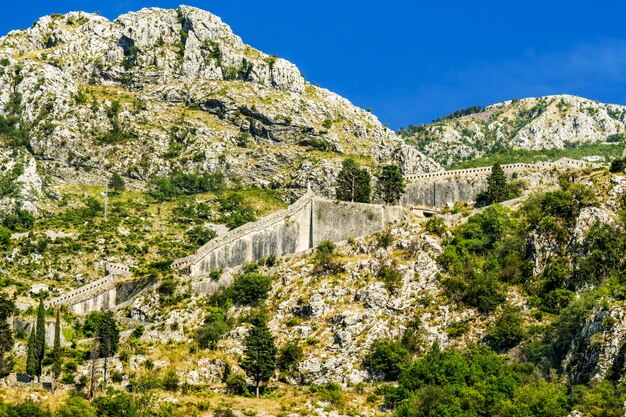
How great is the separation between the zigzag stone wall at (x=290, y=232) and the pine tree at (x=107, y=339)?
15.4 metres

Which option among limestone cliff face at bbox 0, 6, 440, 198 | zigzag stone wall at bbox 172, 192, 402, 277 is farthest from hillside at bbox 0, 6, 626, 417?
limestone cliff face at bbox 0, 6, 440, 198

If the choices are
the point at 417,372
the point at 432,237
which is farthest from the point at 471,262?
the point at 417,372

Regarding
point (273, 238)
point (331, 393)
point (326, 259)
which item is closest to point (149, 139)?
point (273, 238)

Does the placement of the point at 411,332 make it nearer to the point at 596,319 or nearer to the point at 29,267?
the point at 596,319

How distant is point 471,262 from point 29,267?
176 feet

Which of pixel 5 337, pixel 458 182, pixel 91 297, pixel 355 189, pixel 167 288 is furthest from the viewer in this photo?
pixel 458 182

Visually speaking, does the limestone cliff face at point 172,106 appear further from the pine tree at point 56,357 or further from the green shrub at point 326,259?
the pine tree at point 56,357

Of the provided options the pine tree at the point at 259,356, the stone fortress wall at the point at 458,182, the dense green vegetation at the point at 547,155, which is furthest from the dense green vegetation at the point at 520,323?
the dense green vegetation at the point at 547,155

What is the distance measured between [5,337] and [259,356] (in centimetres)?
2380

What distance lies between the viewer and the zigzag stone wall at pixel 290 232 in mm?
107875

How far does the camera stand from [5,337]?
92.6 metres

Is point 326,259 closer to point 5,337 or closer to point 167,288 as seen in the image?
point 167,288

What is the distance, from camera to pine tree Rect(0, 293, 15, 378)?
3521 inches

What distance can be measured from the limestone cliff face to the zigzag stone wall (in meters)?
35.6
